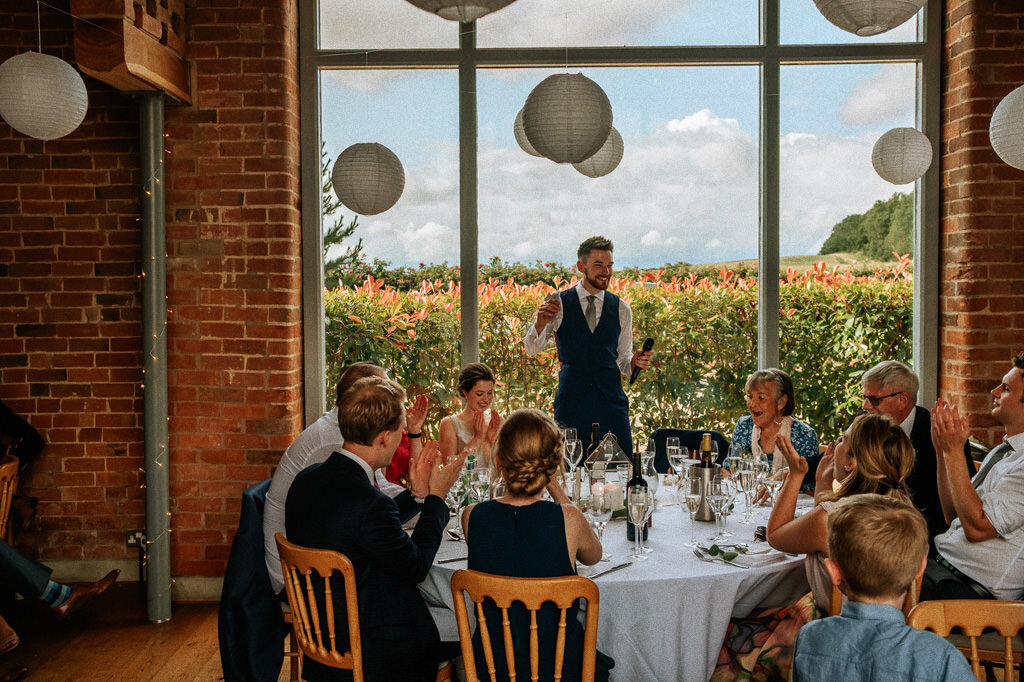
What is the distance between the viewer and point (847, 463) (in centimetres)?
264

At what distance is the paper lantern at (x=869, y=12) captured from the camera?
2.31 m

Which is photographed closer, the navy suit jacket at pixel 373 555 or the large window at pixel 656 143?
the navy suit jacket at pixel 373 555

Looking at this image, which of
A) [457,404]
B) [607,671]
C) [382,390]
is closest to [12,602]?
[457,404]

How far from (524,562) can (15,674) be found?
2.57 metres

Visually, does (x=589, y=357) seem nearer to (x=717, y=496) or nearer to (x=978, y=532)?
(x=717, y=496)

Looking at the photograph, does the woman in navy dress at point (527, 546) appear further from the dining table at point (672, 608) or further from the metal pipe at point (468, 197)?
the metal pipe at point (468, 197)

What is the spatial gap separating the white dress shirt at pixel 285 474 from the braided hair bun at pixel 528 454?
832 mm

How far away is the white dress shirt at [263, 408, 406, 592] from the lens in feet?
9.38

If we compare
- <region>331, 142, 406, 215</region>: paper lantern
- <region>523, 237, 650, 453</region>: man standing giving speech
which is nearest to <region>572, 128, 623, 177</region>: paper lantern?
<region>523, 237, 650, 453</region>: man standing giving speech

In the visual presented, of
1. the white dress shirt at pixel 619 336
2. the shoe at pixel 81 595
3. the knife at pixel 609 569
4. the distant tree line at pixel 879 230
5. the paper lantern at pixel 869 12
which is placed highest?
the paper lantern at pixel 869 12

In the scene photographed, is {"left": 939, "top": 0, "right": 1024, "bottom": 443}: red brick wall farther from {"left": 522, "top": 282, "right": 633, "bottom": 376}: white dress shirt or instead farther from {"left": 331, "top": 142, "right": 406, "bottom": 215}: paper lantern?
{"left": 331, "top": 142, "right": 406, "bottom": 215}: paper lantern

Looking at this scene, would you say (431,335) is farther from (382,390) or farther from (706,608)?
(706,608)

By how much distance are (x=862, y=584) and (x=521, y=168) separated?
3465 millimetres

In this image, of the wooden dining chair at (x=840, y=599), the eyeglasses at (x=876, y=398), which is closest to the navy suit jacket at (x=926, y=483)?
the eyeglasses at (x=876, y=398)
